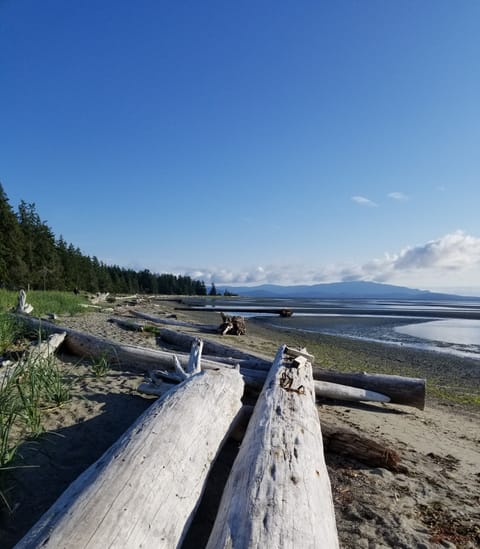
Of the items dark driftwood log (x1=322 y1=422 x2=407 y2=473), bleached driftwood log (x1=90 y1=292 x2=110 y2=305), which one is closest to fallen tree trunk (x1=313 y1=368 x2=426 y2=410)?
dark driftwood log (x1=322 y1=422 x2=407 y2=473)

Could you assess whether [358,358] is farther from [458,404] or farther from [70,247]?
[70,247]

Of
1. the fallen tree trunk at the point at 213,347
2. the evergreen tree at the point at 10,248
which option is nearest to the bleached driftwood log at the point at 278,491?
the fallen tree trunk at the point at 213,347

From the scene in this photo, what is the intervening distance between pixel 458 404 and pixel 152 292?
9534cm

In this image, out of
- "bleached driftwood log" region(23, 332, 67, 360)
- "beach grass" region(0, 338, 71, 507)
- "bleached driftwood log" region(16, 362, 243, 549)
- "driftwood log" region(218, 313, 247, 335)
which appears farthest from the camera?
"driftwood log" region(218, 313, 247, 335)

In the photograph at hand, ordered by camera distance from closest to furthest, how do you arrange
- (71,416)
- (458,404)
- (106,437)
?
(106,437) < (71,416) < (458,404)

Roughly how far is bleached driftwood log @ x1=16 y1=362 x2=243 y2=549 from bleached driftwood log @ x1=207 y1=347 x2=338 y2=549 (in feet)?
0.92

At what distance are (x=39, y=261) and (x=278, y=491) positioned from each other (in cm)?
5059

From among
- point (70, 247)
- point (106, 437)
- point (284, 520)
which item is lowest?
point (106, 437)

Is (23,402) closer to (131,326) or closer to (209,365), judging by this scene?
(209,365)

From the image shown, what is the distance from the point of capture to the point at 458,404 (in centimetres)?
731

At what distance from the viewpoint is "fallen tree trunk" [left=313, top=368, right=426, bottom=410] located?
6168 millimetres

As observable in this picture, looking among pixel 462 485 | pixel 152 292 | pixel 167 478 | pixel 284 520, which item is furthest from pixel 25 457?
pixel 152 292

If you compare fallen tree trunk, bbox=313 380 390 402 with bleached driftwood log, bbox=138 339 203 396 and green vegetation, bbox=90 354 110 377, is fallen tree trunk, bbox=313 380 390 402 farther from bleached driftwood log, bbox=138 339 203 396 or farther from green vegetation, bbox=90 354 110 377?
green vegetation, bbox=90 354 110 377

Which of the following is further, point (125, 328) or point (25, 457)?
point (125, 328)
